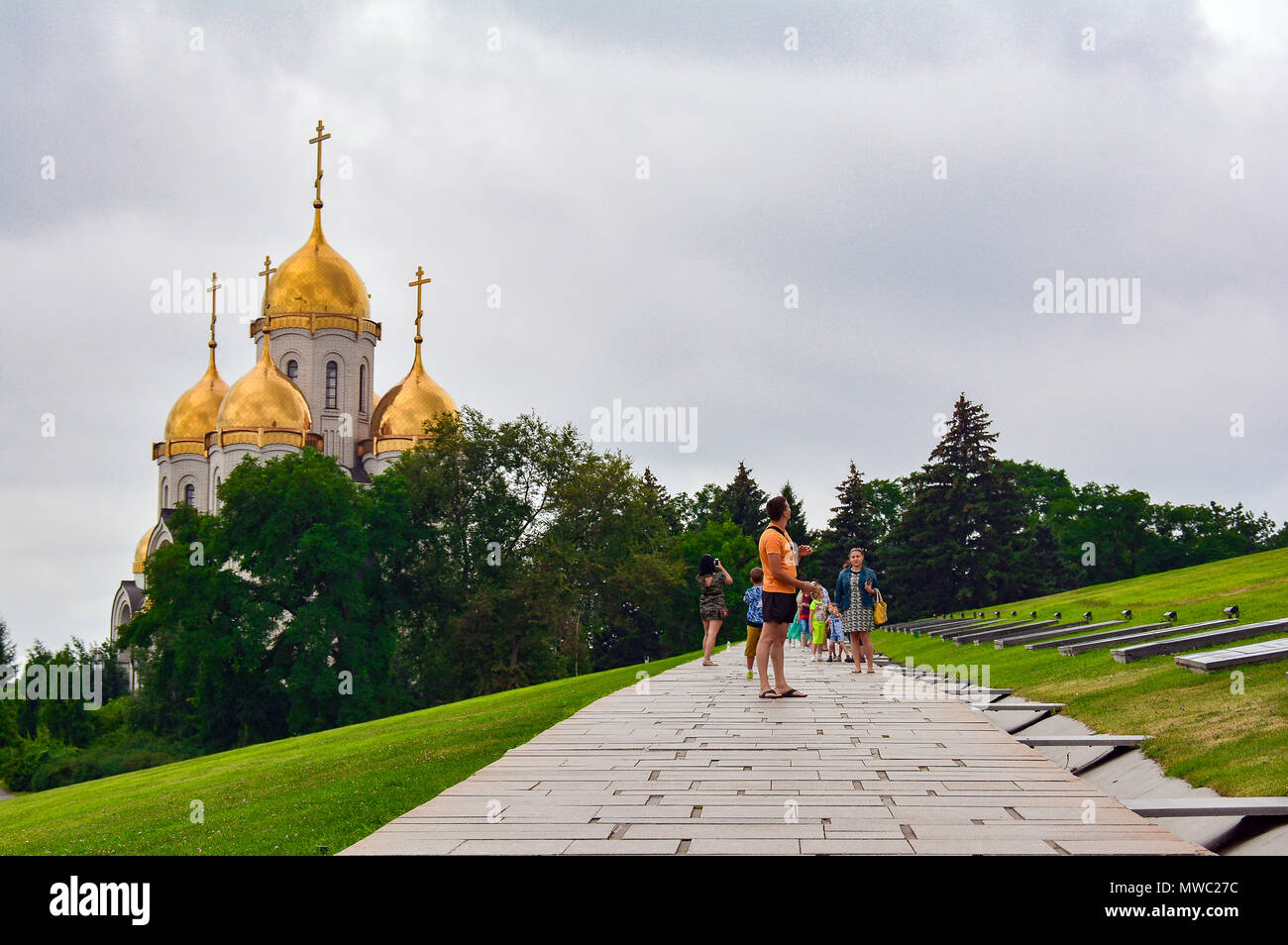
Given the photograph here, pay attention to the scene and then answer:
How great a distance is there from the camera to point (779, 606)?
1223 centimetres

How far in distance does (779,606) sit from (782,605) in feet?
0.11

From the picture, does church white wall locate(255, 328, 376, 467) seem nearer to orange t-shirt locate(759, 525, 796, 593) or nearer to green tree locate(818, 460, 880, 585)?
green tree locate(818, 460, 880, 585)

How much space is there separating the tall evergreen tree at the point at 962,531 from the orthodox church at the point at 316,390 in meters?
26.3

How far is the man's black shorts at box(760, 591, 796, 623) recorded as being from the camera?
12.2m

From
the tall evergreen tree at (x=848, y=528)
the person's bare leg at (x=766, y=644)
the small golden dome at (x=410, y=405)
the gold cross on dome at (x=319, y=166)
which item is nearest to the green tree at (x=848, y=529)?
the tall evergreen tree at (x=848, y=528)

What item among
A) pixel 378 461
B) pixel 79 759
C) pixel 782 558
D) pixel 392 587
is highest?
pixel 378 461

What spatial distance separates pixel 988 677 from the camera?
15.9 m

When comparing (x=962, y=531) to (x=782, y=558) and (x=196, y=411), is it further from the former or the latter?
(x=782, y=558)

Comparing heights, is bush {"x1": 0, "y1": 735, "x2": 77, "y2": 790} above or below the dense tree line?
below

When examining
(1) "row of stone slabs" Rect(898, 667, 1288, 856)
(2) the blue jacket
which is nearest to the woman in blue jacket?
(2) the blue jacket

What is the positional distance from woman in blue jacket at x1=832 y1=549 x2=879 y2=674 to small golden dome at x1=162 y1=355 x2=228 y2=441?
57.4 meters

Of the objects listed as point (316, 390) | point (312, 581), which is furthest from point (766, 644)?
point (316, 390)
